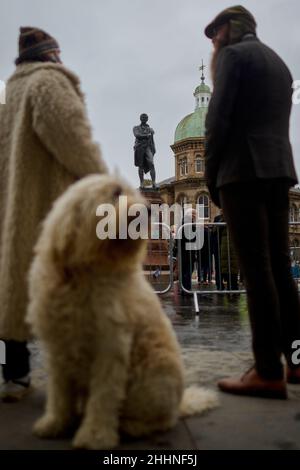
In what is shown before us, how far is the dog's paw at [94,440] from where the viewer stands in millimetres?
2207

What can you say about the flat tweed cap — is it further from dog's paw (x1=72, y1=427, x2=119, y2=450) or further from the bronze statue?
the bronze statue

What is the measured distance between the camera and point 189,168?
202 ft

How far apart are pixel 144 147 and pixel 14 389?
791 inches

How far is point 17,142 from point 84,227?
1274 millimetres

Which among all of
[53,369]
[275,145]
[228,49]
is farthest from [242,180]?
[53,369]

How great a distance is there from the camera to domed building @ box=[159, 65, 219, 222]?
5909 centimetres

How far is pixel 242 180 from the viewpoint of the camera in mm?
3195

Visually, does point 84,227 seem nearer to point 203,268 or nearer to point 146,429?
point 146,429

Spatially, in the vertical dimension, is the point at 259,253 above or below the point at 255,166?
below

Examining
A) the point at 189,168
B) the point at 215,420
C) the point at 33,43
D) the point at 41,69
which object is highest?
the point at 189,168

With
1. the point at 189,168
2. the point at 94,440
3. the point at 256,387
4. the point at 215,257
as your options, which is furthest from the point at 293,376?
the point at 189,168

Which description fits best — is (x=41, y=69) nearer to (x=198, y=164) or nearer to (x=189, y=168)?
(x=189, y=168)

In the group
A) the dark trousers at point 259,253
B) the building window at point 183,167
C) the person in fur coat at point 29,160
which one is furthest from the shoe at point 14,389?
the building window at point 183,167

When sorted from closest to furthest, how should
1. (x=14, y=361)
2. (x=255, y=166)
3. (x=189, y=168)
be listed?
(x=255, y=166), (x=14, y=361), (x=189, y=168)
